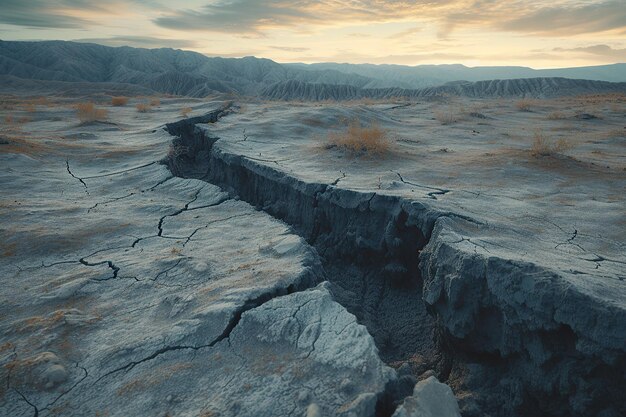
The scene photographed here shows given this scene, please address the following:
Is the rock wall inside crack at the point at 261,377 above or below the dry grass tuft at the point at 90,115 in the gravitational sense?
below

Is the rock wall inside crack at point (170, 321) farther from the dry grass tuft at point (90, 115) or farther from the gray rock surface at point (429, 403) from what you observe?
the dry grass tuft at point (90, 115)

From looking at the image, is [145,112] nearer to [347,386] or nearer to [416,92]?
[347,386]

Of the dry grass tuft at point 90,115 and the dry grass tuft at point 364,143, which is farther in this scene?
the dry grass tuft at point 90,115

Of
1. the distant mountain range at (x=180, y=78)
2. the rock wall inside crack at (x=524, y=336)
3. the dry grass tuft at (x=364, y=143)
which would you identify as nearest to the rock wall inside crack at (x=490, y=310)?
the rock wall inside crack at (x=524, y=336)

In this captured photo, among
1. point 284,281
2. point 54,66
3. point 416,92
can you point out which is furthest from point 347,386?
point 54,66

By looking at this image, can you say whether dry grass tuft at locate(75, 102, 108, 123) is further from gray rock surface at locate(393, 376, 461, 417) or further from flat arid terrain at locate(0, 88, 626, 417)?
gray rock surface at locate(393, 376, 461, 417)

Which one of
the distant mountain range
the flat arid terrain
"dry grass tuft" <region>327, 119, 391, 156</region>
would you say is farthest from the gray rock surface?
the distant mountain range
